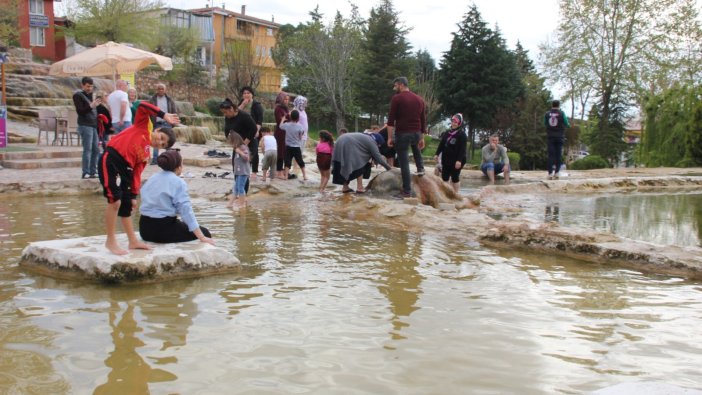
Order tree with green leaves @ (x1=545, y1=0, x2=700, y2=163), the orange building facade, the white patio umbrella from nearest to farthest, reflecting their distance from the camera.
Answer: the white patio umbrella < tree with green leaves @ (x1=545, y1=0, x2=700, y2=163) < the orange building facade

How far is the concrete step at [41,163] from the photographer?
41.3 feet

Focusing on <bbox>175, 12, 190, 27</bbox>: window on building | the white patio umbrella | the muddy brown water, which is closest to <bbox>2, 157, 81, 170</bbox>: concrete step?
the white patio umbrella

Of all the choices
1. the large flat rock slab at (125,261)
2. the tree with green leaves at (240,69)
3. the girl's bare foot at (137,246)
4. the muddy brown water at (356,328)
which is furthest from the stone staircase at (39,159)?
the tree with green leaves at (240,69)

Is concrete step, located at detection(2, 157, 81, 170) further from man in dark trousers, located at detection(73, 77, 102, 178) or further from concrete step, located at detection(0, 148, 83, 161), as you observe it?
man in dark trousers, located at detection(73, 77, 102, 178)

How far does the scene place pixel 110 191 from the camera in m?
5.29

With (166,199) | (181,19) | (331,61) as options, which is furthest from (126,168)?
(181,19)

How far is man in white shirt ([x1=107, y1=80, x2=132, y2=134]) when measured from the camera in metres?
11.1

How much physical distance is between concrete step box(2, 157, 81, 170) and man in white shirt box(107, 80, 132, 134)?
2625 millimetres

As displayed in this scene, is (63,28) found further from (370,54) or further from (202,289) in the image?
(202,289)

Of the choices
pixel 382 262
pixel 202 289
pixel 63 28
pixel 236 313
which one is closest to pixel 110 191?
pixel 202 289

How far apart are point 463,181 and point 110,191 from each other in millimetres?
11133

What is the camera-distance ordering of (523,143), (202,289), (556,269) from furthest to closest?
(523,143) → (556,269) → (202,289)

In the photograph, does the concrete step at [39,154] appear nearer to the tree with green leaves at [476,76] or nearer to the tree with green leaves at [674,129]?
the tree with green leaves at [674,129]

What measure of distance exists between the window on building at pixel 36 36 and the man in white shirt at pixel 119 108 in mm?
38003
